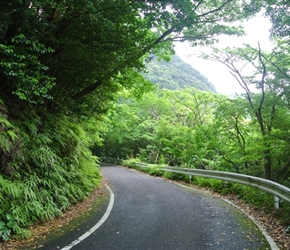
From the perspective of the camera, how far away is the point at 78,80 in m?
10.8

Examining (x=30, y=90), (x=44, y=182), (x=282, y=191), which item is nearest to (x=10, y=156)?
(x=44, y=182)


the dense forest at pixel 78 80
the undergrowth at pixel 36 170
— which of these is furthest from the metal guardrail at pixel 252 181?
the undergrowth at pixel 36 170

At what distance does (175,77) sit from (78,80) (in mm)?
47033

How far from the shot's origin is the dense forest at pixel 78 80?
21.2 feet

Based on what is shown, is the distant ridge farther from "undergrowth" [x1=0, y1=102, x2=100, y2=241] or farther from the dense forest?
"undergrowth" [x1=0, y1=102, x2=100, y2=241]

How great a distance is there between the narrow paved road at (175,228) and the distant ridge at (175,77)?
132 feet

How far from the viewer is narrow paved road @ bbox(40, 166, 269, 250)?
493cm

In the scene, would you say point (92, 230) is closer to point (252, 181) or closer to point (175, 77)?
point (252, 181)

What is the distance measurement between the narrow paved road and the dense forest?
171cm

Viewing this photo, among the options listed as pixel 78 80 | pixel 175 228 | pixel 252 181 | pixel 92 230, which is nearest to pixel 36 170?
pixel 92 230

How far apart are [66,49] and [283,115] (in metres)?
8.82

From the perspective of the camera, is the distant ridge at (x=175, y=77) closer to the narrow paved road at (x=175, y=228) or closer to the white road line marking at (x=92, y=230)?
the narrow paved road at (x=175, y=228)

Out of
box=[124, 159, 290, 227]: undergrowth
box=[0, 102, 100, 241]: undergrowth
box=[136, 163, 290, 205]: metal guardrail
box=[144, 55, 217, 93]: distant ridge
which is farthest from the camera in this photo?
box=[144, 55, 217, 93]: distant ridge

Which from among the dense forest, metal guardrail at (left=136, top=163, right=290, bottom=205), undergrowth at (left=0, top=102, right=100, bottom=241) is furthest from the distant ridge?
undergrowth at (left=0, top=102, right=100, bottom=241)
